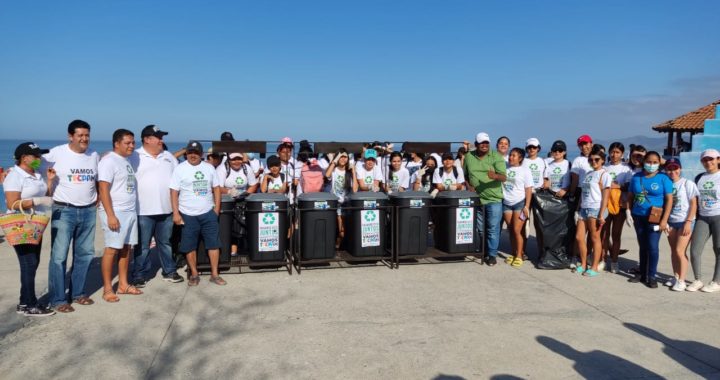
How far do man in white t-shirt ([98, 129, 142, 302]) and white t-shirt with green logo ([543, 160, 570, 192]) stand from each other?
5553 mm

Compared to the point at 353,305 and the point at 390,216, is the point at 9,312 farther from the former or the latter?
the point at 390,216

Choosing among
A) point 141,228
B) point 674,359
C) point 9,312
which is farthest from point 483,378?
point 9,312

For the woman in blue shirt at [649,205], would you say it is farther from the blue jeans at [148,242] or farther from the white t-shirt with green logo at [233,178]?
the blue jeans at [148,242]

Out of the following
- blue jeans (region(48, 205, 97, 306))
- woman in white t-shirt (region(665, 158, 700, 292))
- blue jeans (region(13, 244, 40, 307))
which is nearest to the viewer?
blue jeans (region(13, 244, 40, 307))

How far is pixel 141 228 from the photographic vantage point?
235 inches

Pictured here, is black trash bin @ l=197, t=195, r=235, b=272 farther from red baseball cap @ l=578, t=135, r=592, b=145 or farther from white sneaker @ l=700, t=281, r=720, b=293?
white sneaker @ l=700, t=281, r=720, b=293

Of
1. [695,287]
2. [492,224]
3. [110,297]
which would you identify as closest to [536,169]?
[492,224]

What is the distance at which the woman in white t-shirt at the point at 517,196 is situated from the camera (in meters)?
7.22

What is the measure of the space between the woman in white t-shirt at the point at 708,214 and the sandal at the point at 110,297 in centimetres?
661

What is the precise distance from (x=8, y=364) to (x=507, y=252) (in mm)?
6800

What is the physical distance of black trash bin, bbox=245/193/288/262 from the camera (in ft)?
21.2

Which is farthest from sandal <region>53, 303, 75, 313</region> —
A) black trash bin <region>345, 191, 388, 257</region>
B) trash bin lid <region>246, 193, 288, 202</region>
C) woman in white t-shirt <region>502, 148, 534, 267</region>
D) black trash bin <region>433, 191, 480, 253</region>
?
woman in white t-shirt <region>502, 148, 534, 267</region>

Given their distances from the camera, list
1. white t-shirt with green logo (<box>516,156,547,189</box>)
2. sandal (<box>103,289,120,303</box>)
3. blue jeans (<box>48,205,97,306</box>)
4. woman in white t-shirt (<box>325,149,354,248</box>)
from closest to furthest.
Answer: blue jeans (<box>48,205,97,306</box>) → sandal (<box>103,289,120,303</box>) → white t-shirt with green logo (<box>516,156,547,189</box>) → woman in white t-shirt (<box>325,149,354,248</box>)

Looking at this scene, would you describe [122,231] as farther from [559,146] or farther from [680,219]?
[680,219]
